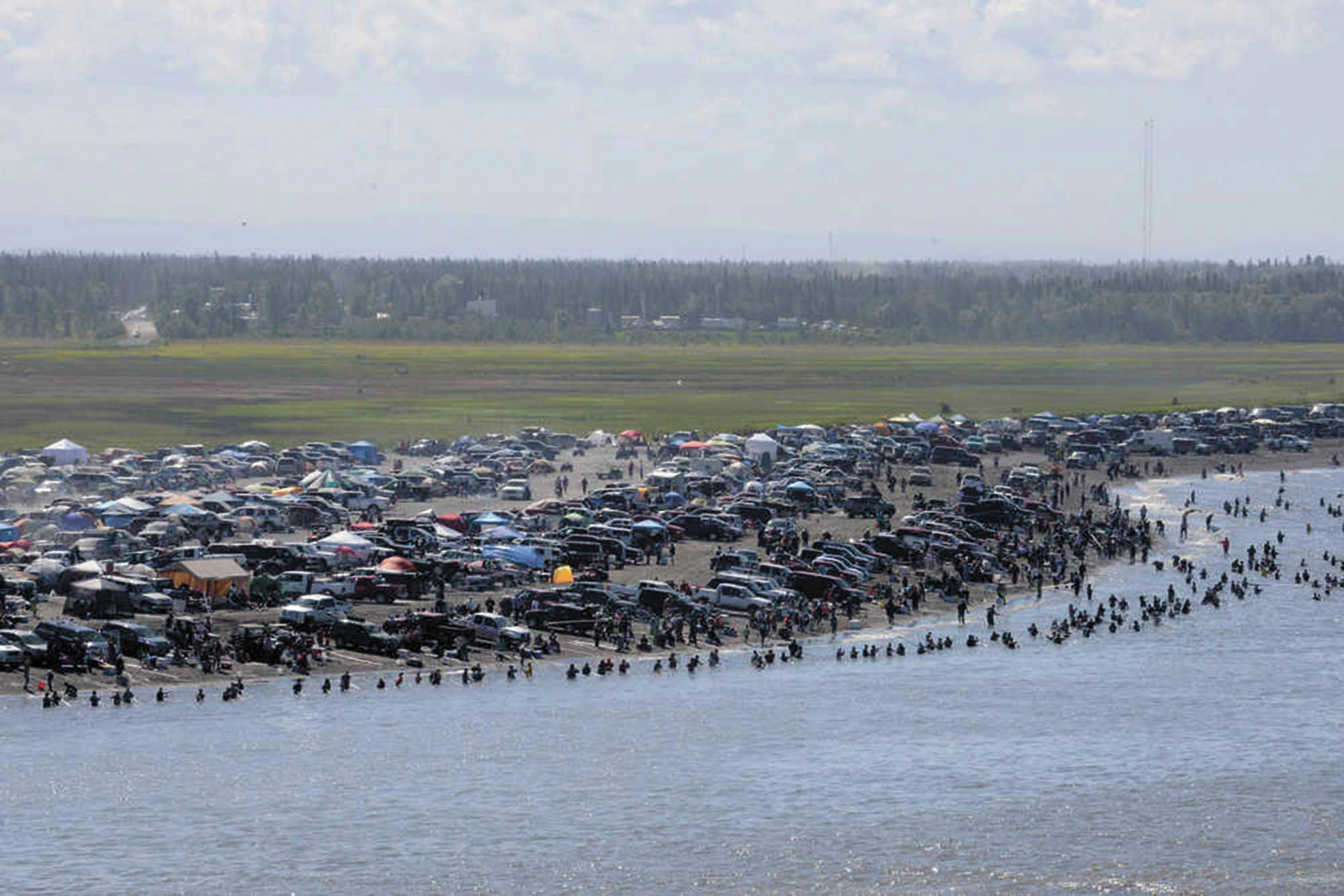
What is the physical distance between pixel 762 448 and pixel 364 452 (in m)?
23.8

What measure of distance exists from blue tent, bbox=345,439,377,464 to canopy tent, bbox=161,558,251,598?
43.1 m

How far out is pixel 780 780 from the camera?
46.9 metres

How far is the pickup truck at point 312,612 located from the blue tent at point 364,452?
46500 mm

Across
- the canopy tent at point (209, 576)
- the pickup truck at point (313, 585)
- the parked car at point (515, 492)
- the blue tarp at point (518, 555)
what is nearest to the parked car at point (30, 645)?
the canopy tent at point (209, 576)

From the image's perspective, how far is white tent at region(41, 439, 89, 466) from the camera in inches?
3871

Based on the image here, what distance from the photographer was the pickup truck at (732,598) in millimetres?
65375

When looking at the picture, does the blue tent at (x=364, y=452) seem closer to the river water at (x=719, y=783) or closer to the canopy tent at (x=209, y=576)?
the canopy tent at (x=209, y=576)

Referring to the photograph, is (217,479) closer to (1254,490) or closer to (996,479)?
(996,479)

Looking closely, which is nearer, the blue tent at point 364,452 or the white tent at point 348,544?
the white tent at point 348,544

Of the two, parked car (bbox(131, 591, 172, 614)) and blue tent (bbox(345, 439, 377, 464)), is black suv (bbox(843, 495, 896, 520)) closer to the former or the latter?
blue tent (bbox(345, 439, 377, 464))

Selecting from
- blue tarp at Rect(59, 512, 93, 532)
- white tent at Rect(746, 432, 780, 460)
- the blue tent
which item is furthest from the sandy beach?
blue tarp at Rect(59, 512, 93, 532)

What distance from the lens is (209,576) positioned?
61.2 meters

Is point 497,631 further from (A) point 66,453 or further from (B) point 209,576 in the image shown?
(A) point 66,453

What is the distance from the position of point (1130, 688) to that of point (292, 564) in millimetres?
30381
